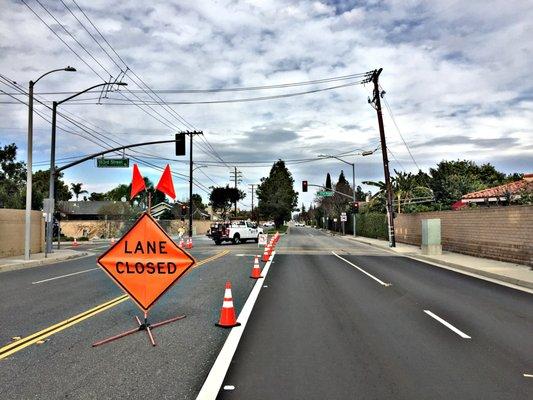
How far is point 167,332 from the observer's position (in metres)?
7.56

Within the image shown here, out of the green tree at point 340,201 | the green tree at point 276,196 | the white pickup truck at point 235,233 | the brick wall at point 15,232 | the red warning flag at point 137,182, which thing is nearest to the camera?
the red warning flag at point 137,182

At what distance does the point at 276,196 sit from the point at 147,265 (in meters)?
92.6

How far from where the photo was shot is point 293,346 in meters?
6.74

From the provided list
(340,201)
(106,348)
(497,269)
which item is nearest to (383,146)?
(497,269)

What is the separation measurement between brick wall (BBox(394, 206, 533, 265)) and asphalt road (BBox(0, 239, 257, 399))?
12.0 metres

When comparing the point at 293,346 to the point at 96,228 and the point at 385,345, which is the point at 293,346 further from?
the point at 96,228

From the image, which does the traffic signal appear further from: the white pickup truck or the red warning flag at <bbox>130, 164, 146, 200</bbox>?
the red warning flag at <bbox>130, 164, 146, 200</bbox>

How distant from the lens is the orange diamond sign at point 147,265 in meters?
7.67

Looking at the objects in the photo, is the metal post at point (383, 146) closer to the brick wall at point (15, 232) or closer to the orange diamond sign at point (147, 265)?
the brick wall at point (15, 232)

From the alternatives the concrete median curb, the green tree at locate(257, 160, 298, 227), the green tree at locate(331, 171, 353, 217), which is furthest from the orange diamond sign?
the green tree at locate(257, 160, 298, 227)

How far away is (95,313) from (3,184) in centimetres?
4924

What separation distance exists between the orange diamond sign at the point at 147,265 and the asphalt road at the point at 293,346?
710 mm

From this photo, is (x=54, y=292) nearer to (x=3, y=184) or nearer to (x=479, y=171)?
(x=3, y=184)

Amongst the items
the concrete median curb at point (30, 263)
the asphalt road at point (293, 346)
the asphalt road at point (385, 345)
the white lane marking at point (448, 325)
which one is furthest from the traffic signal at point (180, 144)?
the white lane marking at point (448, 325)
